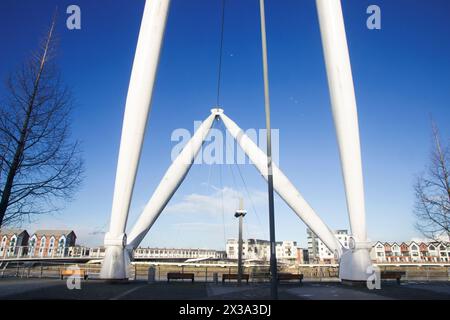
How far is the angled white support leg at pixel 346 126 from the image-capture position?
15.3 m

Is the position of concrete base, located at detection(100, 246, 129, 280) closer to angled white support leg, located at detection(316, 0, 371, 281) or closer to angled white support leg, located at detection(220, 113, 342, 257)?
angled white support leg, located at detection(220, 113, 342, 257)

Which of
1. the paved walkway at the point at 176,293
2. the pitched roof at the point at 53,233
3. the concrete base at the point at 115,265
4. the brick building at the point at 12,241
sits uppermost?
the pitched roof at the point at 53,233

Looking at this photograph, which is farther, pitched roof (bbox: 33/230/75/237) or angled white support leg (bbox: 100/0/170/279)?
pitched roof (bbox: 33/230/75/237)

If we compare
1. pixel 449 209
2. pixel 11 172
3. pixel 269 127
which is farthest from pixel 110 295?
pixel 449 209

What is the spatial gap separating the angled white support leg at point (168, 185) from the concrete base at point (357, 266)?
10.9 m

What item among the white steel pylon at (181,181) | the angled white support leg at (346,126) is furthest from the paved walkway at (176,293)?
the white steel pylon at (181,181)

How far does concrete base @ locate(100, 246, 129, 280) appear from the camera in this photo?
15.0m

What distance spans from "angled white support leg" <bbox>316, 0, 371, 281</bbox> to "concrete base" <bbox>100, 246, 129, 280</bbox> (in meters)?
10.9

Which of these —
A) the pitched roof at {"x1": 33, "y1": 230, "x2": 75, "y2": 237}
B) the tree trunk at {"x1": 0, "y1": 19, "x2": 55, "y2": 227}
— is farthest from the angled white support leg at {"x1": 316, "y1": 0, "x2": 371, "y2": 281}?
the pitched roof at {"x1": 33, "y1": 230, "x2": 75, "y2": 237}

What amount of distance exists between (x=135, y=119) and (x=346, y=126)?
10518mm

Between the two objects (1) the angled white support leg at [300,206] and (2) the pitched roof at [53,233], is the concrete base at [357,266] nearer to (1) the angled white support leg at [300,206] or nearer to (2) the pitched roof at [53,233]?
(1) the angled white support leg at [300,206]

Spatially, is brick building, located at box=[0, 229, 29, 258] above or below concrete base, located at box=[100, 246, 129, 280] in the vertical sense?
above

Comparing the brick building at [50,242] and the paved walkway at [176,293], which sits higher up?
the brick building at [50,242]
